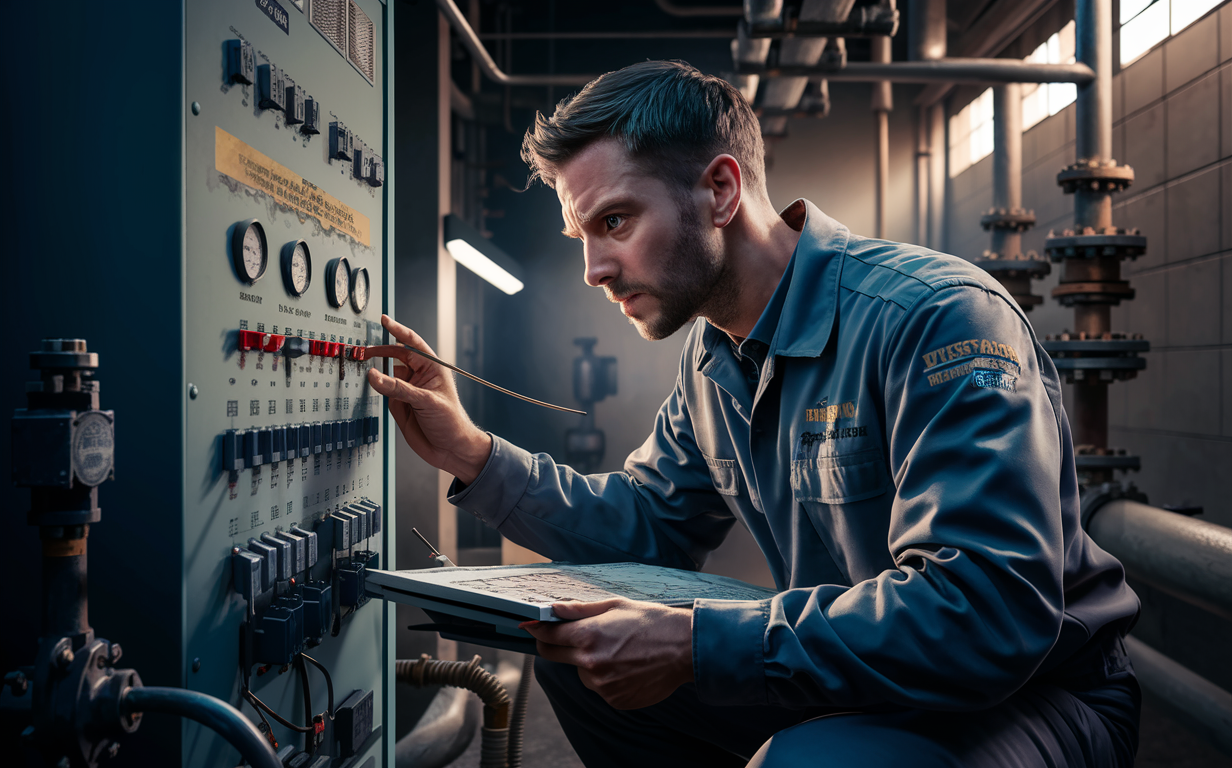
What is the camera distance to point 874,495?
896mm

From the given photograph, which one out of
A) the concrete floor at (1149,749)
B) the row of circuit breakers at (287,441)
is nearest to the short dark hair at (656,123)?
the row of circuit breakers at (287,441)

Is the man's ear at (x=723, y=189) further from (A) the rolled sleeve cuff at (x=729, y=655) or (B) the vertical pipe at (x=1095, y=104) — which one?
(B) the vertical pipe at (x=1095, y=104)

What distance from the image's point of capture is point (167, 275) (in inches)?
27.5

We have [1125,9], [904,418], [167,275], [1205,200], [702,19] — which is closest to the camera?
[167,275]

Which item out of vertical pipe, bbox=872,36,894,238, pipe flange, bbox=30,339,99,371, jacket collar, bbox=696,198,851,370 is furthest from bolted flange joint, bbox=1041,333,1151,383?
vertical pipe, bbox=872,36,894,238

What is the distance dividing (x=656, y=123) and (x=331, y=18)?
45cm

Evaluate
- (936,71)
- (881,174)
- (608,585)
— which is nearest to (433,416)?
(608,585)

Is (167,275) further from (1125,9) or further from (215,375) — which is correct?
(1125,9)

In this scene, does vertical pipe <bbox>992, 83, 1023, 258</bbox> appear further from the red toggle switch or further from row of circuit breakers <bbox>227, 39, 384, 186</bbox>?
the red toggle switch

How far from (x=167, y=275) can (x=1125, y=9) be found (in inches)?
146

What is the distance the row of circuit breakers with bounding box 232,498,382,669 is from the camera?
805mm

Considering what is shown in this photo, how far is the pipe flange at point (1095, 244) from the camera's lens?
6.75ft

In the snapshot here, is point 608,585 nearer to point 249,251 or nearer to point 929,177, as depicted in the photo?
point 249,251

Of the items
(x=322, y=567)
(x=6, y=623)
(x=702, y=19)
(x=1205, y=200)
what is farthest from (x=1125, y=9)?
(x=6, y=623)
